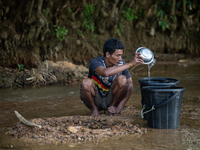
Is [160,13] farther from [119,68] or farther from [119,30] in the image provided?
[119,68]

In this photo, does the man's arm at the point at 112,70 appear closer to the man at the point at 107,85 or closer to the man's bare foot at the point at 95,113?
the man at the point at 107,85

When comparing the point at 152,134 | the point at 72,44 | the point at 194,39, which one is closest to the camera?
the point at 152,134

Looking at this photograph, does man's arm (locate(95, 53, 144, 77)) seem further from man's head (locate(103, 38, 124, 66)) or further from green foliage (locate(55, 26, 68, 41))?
green foliage (locate(55, 26, 68, 41))

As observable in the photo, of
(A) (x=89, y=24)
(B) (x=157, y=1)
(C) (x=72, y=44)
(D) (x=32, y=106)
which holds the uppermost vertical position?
(B) (x=157, y=1)

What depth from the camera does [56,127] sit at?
323 centimetres

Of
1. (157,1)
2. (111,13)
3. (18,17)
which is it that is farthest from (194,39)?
(18,17)

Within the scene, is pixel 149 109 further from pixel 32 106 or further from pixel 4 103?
pixel 4 103

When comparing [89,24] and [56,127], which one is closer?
[56,127]

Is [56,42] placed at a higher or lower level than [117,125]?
higher

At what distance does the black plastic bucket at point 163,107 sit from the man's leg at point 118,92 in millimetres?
557

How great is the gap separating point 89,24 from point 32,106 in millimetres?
5925

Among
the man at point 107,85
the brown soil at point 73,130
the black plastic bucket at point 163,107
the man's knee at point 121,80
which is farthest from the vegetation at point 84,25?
the black plastic bucket at point 163,107

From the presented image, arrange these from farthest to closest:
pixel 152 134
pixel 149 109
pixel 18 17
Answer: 1. pixel 18 17
2. pixel 149 109
3. pixel 152 134

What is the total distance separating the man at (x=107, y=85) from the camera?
3781 millimetres
